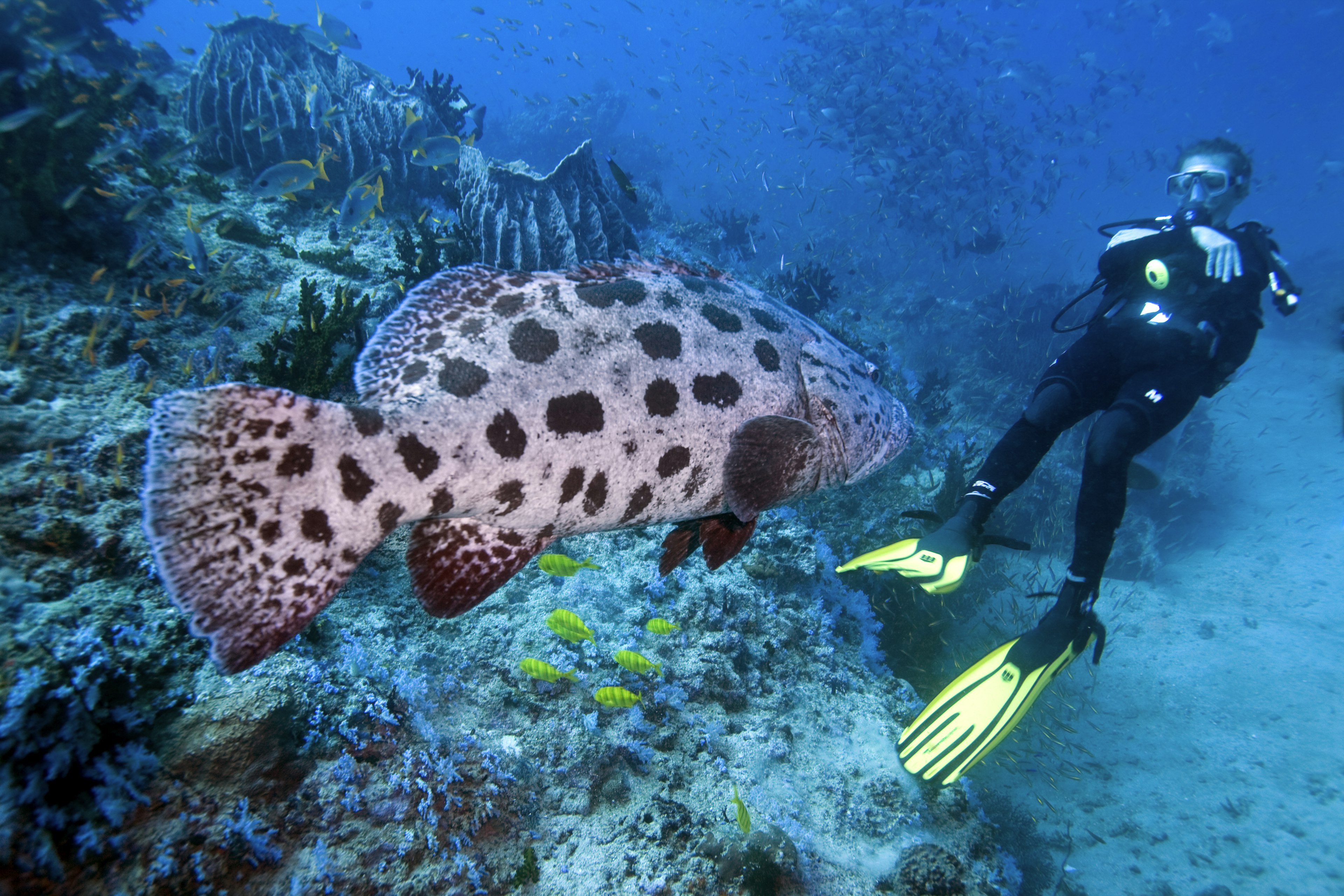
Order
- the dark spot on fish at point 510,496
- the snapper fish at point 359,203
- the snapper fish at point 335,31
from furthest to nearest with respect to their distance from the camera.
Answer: the snapper fish at point 335,31, the snapper fish at point 359,203, the dark spot on fish at point 510,496

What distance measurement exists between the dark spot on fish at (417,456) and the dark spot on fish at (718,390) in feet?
3.98

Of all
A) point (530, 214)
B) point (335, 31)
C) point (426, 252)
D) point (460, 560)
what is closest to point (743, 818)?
point (460, 560)

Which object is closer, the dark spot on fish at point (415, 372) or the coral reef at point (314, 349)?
the dark spot on fish at point (415, 372)

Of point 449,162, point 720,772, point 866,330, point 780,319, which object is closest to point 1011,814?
point 720,772

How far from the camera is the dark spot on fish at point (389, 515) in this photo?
2.06 metres

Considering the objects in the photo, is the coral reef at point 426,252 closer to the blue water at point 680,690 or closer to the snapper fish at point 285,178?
the blue water at point 680,690

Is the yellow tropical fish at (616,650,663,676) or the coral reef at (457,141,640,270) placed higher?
the coral reef at (457,141,640,270)

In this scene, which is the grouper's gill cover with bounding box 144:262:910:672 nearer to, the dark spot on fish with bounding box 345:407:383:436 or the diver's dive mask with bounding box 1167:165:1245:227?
the dark spot on fish with bounding box 345:407:383:436

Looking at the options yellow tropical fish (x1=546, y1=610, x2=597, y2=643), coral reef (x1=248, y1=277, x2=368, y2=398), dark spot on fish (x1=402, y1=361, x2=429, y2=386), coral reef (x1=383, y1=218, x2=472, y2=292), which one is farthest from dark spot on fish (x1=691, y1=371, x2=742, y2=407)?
coral reef (x1=383, y1=218, x2=472, y2=292)

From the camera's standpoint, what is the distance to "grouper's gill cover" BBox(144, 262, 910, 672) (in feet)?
6.15

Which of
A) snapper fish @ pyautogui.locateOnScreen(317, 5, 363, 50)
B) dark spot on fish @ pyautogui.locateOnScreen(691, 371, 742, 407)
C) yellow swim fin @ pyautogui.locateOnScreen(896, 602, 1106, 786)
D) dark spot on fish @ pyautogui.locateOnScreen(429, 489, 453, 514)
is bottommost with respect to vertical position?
yellow swim fin @ pyautogui.locateOnScreen(896, 602, 1106, 786)

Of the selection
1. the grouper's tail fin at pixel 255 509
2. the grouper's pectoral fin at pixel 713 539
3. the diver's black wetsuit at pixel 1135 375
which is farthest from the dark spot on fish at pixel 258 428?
the diver's black wetsuit at pixel 1135 375

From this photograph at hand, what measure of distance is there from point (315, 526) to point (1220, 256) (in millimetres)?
7451

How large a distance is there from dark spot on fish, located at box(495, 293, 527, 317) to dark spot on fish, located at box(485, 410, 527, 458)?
0.51 metres
